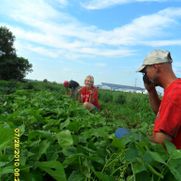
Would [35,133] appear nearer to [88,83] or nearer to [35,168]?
[35,168]

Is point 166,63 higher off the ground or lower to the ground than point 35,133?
higher

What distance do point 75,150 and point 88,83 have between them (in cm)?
882

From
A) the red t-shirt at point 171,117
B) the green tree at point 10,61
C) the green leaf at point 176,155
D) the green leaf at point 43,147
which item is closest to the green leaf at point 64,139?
the green leaf at point 43,147

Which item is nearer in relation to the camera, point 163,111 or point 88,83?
point 163,111

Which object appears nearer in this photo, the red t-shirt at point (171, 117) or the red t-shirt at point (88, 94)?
the red t-shirt at point (171, 117)

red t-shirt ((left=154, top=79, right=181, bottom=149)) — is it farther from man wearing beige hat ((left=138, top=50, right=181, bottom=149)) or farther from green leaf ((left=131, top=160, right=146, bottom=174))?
green leaf ((left=131, top=160, right=146, bottom=174))

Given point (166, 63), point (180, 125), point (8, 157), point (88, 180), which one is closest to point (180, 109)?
point (180, 125)

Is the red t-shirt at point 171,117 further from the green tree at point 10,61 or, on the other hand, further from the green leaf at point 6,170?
the green tree at point 10,61

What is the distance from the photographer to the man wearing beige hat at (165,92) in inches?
132

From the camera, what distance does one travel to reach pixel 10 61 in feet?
188

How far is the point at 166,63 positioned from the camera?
3.85 meters

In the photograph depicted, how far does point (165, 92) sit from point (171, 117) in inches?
12.0

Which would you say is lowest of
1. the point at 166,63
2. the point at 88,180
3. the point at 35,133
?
the point at 88,180

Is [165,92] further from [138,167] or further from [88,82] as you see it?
[88,82]
